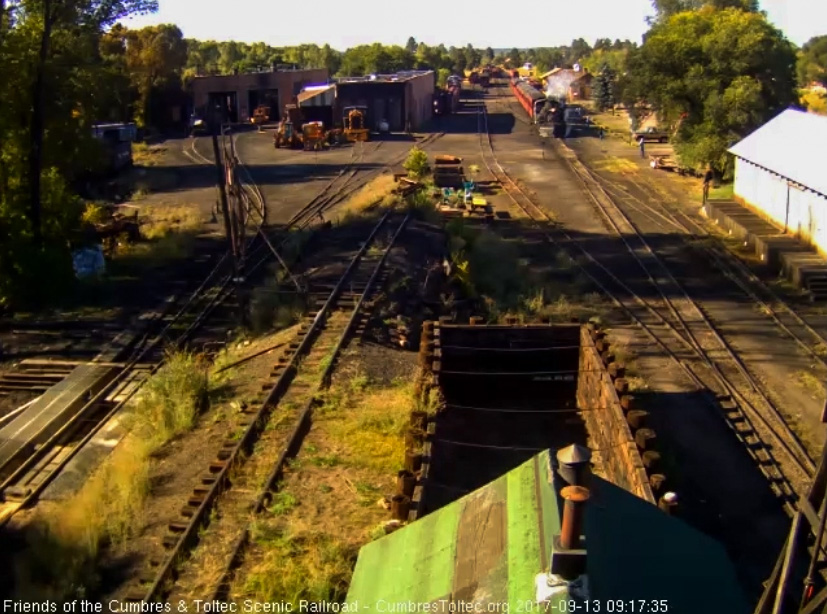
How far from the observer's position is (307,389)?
1317 cm

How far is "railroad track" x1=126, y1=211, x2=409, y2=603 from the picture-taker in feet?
27.4

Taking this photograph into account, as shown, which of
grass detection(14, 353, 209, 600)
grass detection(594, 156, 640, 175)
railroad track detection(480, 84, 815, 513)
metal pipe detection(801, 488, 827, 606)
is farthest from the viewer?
grass detection(594, 156, 640, 175)

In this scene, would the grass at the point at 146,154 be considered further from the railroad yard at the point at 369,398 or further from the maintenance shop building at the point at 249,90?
the railroad yard at the point at 369,398

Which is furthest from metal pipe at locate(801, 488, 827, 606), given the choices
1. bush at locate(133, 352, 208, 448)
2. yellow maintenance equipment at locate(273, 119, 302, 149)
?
yellow maintenance equipment at locate(273, 119, 302, 149)

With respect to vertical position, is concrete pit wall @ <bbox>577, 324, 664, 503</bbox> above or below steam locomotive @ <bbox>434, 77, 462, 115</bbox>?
below

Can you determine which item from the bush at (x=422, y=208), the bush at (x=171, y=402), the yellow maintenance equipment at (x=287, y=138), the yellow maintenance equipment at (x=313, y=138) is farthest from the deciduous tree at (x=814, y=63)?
the bush at (x=171, y=402)

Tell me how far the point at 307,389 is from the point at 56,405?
420cm

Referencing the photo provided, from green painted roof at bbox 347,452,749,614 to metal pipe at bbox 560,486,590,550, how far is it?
0.24m

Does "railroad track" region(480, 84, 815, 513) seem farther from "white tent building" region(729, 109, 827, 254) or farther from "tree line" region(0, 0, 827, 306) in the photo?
"tree line" region(0, 0, 827, 306)

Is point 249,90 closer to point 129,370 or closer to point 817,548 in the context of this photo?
point 129,370

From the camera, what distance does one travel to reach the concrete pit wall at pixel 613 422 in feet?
30.1

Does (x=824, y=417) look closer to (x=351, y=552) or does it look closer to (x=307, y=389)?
(x=351, y=552)

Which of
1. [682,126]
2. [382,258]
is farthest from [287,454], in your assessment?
A: [682,126]
